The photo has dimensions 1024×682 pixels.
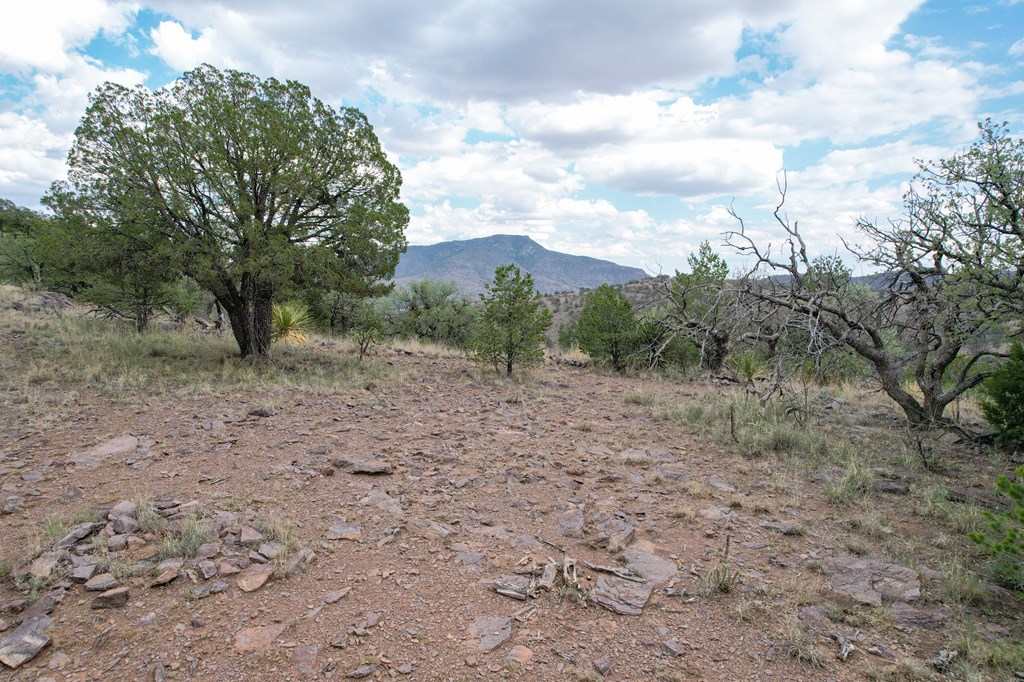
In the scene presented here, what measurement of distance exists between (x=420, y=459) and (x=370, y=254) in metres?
5.55

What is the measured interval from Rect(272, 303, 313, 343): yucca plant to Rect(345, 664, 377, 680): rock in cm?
1235

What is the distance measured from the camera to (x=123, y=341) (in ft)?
36.5

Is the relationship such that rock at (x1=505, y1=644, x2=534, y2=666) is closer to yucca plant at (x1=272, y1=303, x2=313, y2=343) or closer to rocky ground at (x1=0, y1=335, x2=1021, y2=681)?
rocky ground at (x1=0, y1=335, x2=1021, y2=681)

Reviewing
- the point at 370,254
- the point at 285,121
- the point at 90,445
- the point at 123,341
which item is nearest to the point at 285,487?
the point at 90,445

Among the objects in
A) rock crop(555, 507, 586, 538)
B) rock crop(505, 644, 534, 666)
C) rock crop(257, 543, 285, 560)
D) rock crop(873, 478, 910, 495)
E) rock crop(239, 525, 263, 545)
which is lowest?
rock crop(505, 644, 534, 666)

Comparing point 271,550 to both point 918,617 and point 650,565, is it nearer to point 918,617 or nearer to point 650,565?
point 650,565

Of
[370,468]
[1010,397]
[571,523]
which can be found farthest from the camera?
[1010,397]

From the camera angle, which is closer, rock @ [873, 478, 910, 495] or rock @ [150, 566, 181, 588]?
rock @ [150, 566, 181, 588]

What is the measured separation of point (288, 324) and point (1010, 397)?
47.8 feet

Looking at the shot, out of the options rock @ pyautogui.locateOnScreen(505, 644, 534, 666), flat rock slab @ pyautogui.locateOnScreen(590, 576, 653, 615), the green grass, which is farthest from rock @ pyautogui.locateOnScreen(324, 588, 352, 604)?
the green grass

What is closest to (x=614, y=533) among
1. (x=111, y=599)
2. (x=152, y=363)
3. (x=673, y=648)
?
(x=673, y=648)

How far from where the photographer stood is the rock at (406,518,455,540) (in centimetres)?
435

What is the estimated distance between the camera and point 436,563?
155 inches

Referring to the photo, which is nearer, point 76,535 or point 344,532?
point 76,535
